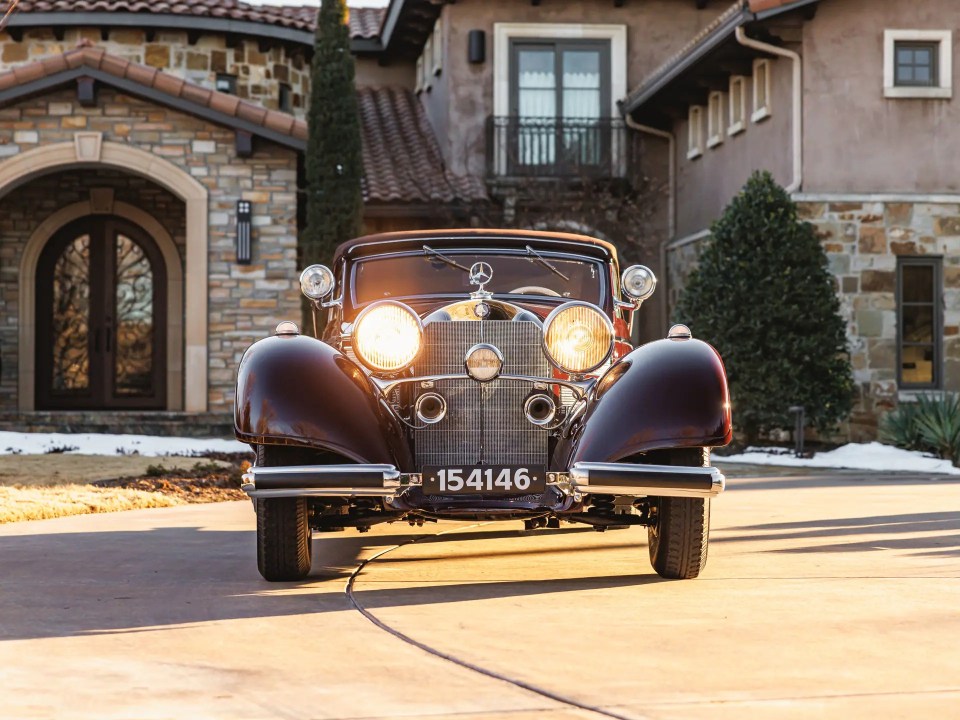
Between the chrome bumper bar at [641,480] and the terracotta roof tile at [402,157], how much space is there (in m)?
15.3

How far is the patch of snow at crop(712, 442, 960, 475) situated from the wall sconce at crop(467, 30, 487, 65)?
9.19m

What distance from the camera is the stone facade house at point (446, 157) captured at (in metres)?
16.9

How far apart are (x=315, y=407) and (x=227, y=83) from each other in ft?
52.2

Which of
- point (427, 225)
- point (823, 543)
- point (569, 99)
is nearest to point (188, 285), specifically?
point (427, 225)

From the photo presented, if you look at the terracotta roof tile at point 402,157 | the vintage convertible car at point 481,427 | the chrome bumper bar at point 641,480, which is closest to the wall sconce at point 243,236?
the terracotta roof tile at point 402,157

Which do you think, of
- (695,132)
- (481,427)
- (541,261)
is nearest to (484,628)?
(481,427)

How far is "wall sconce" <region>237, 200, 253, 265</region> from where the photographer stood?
1686cm

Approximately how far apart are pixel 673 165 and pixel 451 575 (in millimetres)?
17138

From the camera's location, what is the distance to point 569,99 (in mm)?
23047

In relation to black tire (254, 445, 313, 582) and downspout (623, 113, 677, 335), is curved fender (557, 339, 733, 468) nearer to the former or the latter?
black tire (254, 445, 313, 582)

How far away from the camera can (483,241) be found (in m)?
7.70

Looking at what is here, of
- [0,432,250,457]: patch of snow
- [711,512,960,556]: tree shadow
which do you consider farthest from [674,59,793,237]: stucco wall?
[711,512,960,556]: tree shadow

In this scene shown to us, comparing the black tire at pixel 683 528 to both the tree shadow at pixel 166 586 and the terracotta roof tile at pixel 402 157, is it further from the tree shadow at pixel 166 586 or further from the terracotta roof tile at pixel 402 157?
the terracotta roof tile at pixel 402 157

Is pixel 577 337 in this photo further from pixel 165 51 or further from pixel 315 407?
pixel 165 51
